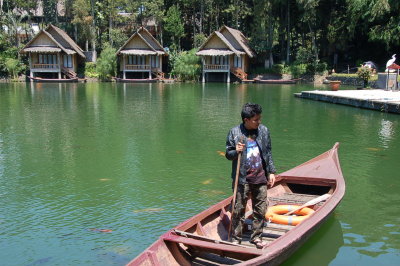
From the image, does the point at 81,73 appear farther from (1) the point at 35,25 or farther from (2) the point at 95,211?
(2) the point at 95,211

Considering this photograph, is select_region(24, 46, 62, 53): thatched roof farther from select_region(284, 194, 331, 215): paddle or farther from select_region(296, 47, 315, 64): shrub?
select_region(284, 194, 331, 215): paddle

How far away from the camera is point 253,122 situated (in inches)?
193

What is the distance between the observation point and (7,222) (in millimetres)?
6820

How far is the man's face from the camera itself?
16.0 ft

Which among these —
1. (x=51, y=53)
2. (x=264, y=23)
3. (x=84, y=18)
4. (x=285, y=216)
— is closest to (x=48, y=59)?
(x=51, y=53)

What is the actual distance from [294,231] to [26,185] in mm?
5923

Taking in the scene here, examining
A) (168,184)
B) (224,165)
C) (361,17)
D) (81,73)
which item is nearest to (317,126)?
(224,165)

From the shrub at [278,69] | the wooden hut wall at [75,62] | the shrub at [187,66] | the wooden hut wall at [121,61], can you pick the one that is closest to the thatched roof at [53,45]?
the wooden hut wall at [75,62]

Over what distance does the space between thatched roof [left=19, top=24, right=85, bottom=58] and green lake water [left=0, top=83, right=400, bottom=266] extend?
2136 cm

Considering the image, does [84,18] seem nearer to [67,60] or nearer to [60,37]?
[60,37]

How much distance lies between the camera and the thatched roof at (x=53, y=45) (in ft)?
125

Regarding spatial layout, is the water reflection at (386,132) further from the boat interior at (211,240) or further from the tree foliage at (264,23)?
the tree foliage at (264,23)

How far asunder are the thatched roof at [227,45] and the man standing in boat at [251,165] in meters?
32.8

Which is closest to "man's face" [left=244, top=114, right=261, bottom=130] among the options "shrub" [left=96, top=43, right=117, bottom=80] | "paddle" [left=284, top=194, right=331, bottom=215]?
"paddle" [left=284, top=194, right=331, bottom=215]
